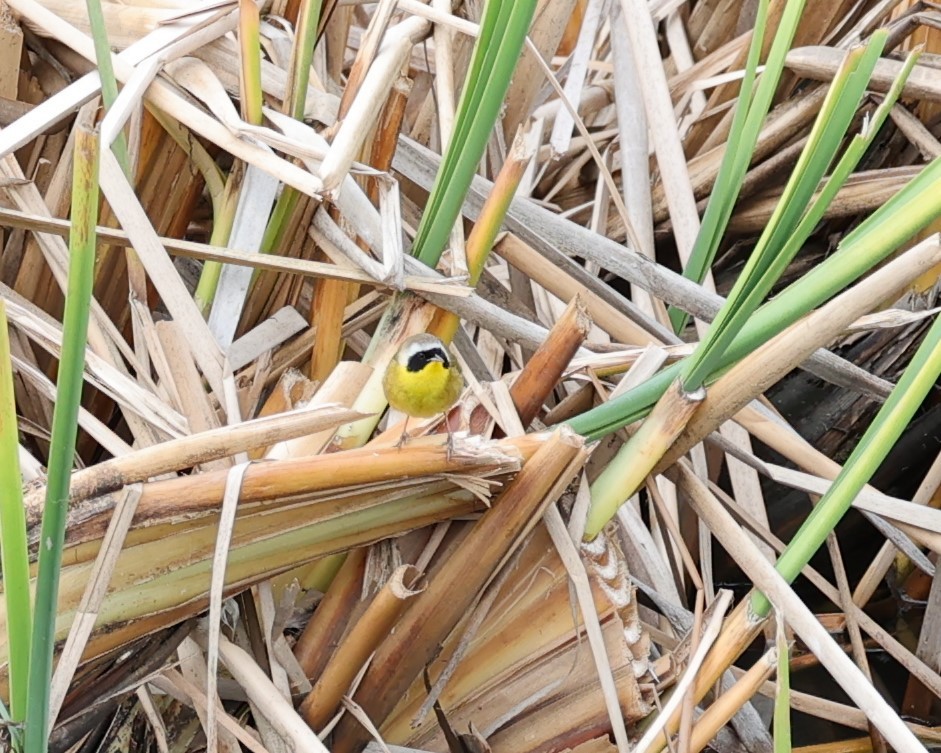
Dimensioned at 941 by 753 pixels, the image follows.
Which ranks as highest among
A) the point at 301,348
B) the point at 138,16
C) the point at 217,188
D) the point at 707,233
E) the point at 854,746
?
the point at 138,16

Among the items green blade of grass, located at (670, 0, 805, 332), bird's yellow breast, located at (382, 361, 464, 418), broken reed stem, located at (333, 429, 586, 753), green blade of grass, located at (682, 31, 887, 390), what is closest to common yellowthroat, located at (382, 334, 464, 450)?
bird's yellow breast, located at (382, 361, 464, 418)

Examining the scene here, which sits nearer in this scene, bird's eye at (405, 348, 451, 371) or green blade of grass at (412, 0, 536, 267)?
green blade of grass at (412, 0, 536, 267)

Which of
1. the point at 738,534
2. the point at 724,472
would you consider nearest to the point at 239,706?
the point at 738,534

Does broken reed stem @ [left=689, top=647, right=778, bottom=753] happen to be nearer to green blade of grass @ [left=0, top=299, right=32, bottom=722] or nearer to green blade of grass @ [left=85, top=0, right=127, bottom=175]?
green blade of grass @ [left=0, top=299, right=32, bottom=722]

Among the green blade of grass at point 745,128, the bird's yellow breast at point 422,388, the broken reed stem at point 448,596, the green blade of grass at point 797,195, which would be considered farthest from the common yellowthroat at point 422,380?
the green blade of grass at point 745,128

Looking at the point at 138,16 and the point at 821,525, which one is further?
the point at 138,16

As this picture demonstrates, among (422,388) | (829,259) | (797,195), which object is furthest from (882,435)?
(422,388)

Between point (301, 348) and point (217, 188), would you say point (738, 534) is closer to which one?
point (301, 348)
